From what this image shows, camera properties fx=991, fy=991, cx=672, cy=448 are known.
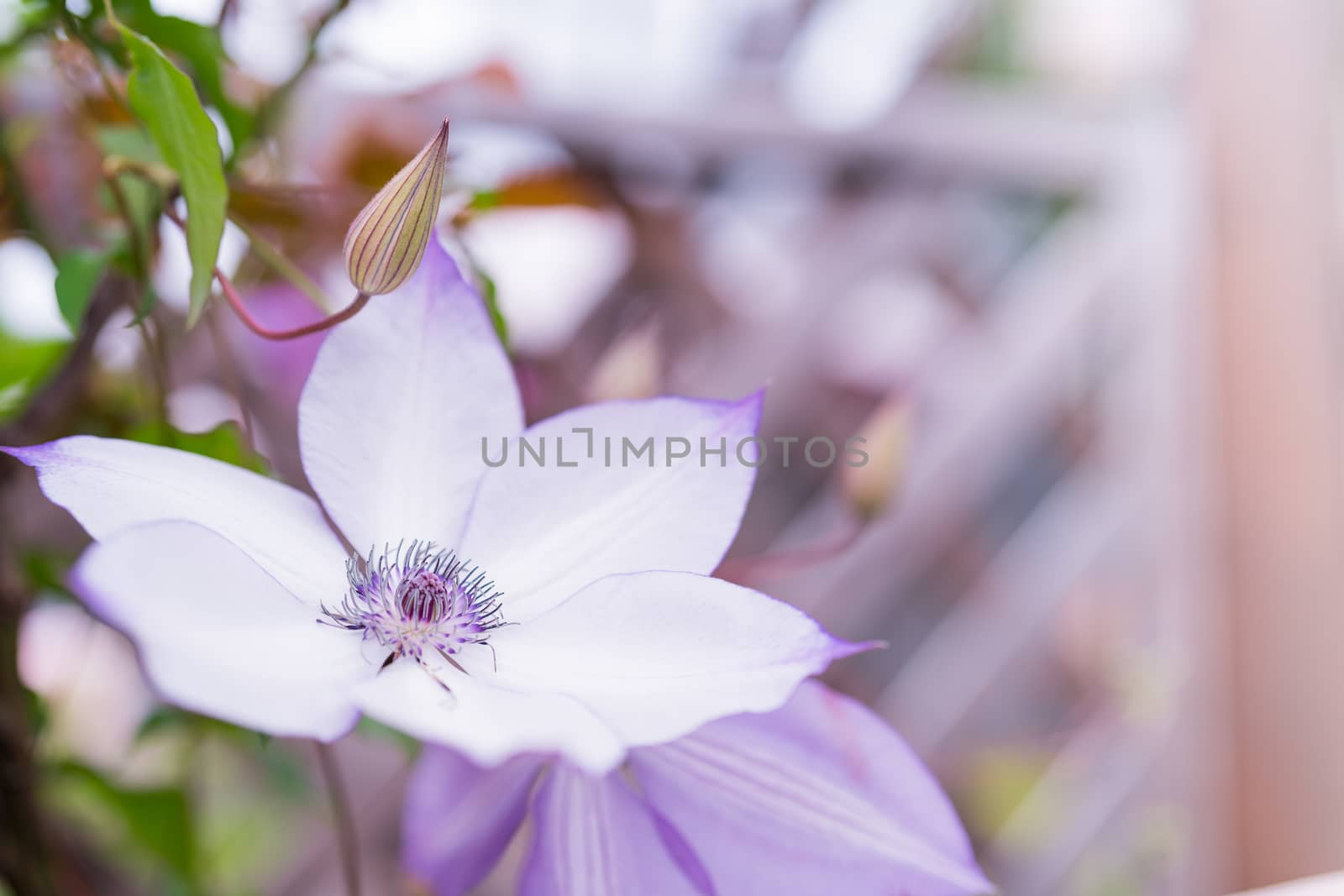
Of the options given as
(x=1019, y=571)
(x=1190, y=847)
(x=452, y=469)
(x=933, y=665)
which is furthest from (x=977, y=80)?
(x=452, y=469)

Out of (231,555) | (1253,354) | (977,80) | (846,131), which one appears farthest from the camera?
(977,80)

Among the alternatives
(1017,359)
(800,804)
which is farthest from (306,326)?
(1017,359)

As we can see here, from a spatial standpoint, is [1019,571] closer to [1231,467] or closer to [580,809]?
[1231,467]

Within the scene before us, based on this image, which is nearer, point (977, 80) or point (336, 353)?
point (336, 353)

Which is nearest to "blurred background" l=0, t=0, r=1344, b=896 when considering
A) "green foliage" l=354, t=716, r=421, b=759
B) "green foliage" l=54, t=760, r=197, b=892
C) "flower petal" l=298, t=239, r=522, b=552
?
"green foliage" l=54, t=760, r=197, b=892

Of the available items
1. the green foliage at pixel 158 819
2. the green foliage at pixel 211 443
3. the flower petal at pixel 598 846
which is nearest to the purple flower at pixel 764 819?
the flower petal at pixel 598 846
